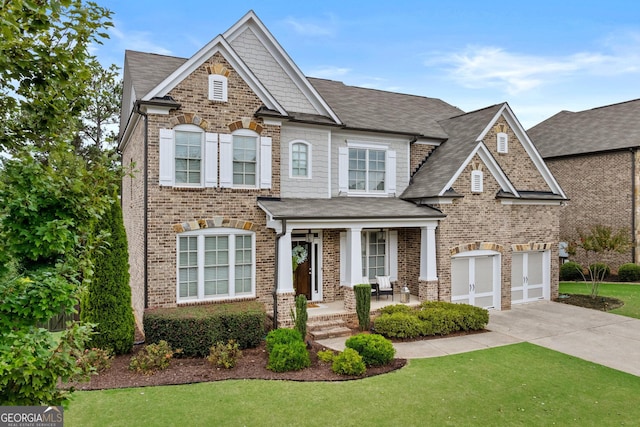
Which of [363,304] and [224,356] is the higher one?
[363,304]

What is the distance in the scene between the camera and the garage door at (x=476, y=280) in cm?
1558

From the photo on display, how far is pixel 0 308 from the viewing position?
3344 mm

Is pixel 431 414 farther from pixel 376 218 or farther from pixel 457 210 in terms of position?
pixel 457 210

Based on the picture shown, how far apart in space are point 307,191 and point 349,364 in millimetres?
7117

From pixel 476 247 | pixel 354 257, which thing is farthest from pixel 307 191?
pixel 476 247

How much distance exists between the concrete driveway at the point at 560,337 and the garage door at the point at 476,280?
29.6 inches

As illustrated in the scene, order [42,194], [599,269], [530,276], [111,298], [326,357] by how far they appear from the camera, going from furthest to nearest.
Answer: [599,269] < [530,276] < [111,298] < [326,357] < [42,194]

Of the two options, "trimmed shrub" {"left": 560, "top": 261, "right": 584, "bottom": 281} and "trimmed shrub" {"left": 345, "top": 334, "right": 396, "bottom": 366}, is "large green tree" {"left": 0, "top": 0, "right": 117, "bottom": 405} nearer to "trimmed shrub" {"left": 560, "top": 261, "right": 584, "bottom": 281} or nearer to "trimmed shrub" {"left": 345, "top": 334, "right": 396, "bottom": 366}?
"trimmed shrub" {"left": 345, "top": 334, "right": 396, "bottom": 366}

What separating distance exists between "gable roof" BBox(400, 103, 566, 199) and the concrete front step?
5.91 m

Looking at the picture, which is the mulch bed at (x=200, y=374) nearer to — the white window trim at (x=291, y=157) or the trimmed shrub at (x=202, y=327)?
the trimmed shrub at (x=202, y=327)

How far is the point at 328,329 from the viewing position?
12.8 metres

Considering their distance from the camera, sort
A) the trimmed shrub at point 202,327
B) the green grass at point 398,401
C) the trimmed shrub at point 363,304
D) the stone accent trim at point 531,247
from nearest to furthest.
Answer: the green grass at point 398,401 < the trimmed shrub at point 202,327 < the trimmed shrub at point 363,304 < the stone accent trim at point 531,247

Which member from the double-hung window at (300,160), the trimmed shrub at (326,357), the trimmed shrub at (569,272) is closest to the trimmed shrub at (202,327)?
the trimmed shrub at (326,357)

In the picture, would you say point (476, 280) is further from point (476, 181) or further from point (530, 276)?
point (476, 181)
